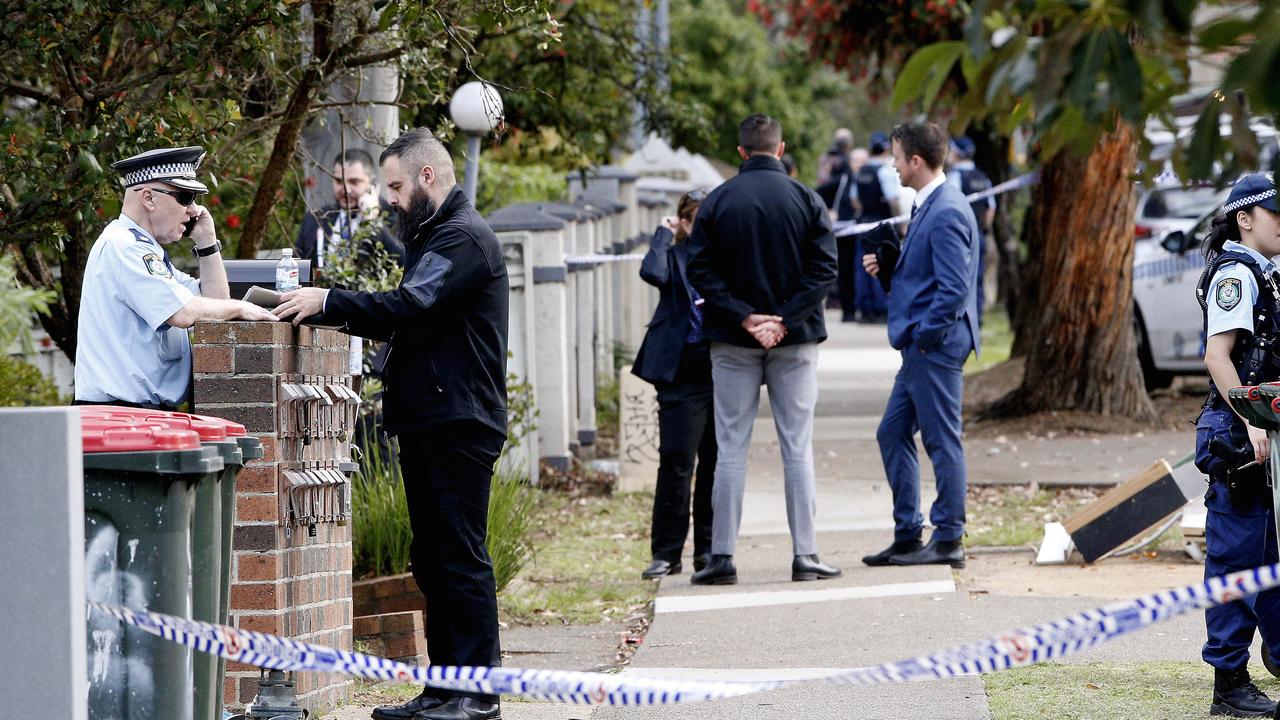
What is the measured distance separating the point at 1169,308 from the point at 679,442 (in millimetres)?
6805

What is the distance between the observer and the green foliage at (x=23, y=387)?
296 inches

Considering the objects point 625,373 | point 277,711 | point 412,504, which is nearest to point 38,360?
point 625,373

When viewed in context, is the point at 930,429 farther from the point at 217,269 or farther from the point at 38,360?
the point at 38,360

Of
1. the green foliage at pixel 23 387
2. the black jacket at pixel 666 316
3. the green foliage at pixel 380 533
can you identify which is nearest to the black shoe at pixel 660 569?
the black jacket at pixel 666 316

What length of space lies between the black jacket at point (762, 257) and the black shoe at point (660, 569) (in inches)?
48.0

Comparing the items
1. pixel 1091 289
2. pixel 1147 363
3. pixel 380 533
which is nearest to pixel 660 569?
pixel 380 533

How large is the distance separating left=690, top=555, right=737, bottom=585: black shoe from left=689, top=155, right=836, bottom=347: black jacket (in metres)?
1.02

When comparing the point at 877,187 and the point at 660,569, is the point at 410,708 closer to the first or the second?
the point at 660,569

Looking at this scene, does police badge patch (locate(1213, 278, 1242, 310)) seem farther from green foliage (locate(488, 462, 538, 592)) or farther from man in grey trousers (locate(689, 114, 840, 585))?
green foliage (locate(488, 462, 538, 592))

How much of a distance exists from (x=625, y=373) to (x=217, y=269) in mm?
5481

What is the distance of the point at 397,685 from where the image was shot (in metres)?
6.21

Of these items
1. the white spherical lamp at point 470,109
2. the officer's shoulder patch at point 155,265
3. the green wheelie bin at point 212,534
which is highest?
the white spherical lamp at point 470,109

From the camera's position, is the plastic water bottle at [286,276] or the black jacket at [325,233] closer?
the plastic water bottle at [286,276]

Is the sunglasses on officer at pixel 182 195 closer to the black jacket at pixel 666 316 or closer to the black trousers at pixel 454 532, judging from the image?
the black trousers at pixel 454 532
